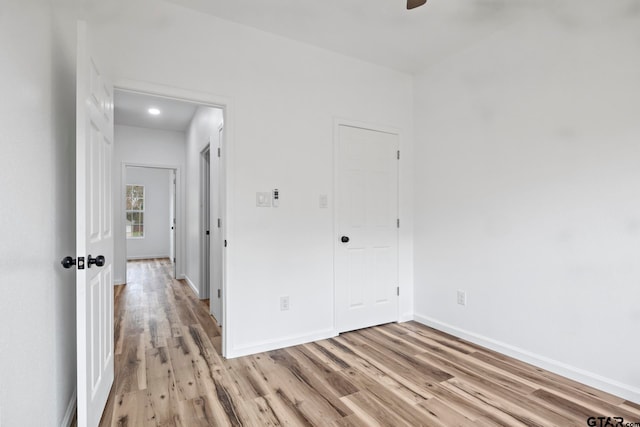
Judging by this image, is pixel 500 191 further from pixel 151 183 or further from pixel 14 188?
pixel 151 183

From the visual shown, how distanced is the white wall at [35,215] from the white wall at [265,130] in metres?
0.69

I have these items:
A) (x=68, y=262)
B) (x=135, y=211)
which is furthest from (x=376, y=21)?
(x=135, y=211)

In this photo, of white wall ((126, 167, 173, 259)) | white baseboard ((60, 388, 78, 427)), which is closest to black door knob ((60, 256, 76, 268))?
white baseboard ((60, 388, 78, 427))

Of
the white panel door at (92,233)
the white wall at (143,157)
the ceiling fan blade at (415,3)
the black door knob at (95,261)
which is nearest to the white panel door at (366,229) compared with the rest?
the ceiling fan blade at (415,3)

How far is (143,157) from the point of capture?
5.75 meters

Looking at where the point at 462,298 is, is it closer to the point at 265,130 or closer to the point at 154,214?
the point at 265,130

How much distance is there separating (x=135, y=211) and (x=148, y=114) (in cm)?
440

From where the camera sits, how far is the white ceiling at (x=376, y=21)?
94.8 inches

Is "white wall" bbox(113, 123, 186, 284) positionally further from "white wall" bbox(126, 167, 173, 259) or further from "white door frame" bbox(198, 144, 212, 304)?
"white wall" bbox(126, 167, 173, 259)

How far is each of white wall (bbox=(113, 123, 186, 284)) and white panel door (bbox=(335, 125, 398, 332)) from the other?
12.5 ft

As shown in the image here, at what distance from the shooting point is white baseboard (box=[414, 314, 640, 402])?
205 cm

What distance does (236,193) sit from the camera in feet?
8.75

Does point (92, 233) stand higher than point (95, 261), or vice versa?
point (92, 233)

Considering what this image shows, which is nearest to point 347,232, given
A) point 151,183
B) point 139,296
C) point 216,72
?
point 216,72
